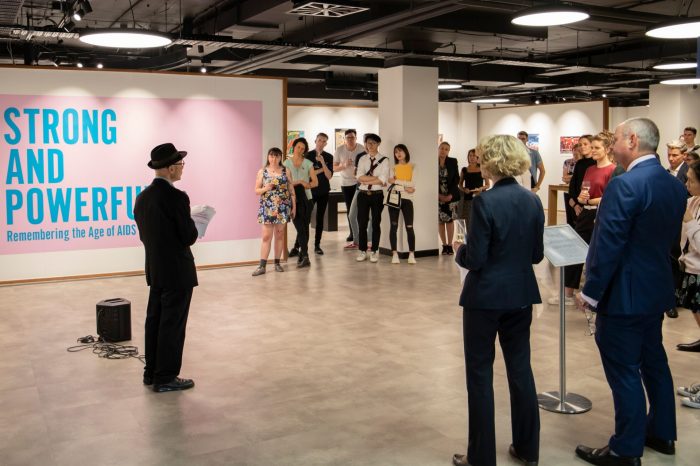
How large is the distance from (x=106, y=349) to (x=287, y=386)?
72.4 inches

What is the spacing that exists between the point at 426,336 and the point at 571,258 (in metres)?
2.18

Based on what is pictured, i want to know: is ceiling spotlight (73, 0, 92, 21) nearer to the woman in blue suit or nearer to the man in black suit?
the man in black suit

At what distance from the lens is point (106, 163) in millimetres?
9539

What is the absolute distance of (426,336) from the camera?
6.48 meters

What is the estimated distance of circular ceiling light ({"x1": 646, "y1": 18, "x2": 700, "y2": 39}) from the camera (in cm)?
744

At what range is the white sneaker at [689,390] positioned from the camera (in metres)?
4.79

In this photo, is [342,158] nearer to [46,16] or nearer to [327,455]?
[46,16]

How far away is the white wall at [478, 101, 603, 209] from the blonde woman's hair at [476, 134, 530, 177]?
16.1 metres

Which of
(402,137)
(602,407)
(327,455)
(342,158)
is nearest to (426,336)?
(602,407)

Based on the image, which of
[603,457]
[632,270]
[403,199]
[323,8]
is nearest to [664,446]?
[603,457]

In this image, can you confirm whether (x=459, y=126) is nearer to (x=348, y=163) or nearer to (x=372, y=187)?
(x=348, y=163)

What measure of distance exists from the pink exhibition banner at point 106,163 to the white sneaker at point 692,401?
270 inches

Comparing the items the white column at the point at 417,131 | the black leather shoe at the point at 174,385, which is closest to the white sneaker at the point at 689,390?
the black leather shoe at the point at 174,385

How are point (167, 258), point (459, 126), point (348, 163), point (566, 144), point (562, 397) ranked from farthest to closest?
point (459, 126)
point (566, 144)
point (348, 163)
point (167, 258)
point (562, 397)
